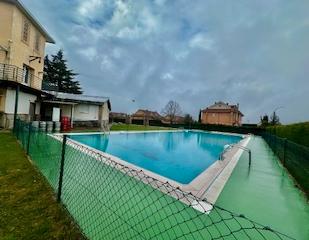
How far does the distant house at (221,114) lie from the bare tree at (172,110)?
31.3 ft

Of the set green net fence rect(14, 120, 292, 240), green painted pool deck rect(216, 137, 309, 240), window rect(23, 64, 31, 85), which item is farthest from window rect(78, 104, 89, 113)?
green painted pool deck rect(216, 137, 309, 240)

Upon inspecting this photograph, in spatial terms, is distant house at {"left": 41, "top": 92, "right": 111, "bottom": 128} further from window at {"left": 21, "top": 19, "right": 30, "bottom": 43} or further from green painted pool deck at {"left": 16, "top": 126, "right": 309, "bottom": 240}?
Result: green painted pool deck at {"left": 16, "top": 126, "right": 309, "bottom": 240}

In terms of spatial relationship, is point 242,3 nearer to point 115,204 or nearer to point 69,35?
point 115,204

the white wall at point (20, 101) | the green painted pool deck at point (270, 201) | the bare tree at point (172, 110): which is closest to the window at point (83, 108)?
the white wall at point (20, 101)

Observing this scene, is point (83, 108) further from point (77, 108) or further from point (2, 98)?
point (2, 98)

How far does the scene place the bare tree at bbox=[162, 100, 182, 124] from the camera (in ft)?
232

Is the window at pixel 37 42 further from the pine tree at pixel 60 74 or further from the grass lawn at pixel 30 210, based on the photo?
the pine tree at pixel 60 74

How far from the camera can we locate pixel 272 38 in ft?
73.3

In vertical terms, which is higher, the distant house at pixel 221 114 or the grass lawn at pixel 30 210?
the distant house at pixel 221 114

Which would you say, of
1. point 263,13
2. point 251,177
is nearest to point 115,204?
point 251,177

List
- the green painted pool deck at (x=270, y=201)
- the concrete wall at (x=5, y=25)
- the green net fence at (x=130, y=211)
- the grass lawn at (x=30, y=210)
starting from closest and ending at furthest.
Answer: the grass lawn at (x=30, y=210)
the green net fence at (x=130, y=211)
the green painted pool deck at (x=270, y=201)
the concrete wall at (x=5, y=25)

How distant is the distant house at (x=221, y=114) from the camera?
7069cm

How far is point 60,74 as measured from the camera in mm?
48406

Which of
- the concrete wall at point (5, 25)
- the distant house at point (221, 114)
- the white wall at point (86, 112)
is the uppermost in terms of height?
the concrete wall at point (5, 25)
